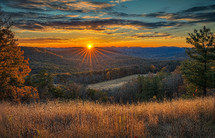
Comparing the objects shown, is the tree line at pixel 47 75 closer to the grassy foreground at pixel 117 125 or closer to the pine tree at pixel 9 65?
the pine tree at pixel 9 65

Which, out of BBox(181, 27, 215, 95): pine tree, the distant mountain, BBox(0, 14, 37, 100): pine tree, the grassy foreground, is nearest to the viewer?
the grassy foreground

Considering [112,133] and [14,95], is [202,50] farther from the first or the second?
[14,95]

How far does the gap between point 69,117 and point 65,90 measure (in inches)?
768

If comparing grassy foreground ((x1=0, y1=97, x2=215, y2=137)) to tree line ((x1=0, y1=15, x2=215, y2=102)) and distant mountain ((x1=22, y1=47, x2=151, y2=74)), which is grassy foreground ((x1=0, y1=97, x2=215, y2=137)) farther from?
distant mountain ((x1=22, y1=47, x2=151, y2=74))

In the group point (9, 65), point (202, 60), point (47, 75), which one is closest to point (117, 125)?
point (9, 65)

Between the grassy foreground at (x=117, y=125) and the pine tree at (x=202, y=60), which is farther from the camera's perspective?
the pine tree at (x=202, y=60)

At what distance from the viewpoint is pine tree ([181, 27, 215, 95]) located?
17.1m

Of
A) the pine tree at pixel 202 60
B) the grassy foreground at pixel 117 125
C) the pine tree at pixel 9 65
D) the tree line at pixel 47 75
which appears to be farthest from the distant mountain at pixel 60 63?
the grassy foreground at pixel 117 125

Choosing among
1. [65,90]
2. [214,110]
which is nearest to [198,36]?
[214,110]

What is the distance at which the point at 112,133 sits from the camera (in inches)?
162

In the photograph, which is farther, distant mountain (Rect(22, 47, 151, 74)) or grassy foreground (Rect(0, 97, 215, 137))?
distant mountain (Rect(22, 47, 151, 74))

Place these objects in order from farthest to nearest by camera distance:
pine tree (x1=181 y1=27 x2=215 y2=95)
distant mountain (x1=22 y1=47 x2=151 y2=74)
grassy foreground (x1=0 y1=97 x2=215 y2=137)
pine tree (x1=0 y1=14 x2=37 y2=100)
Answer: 1. distant mountain (x1=22 y1=47 x2=151 y2=74)
2. pine tree (x1=181 y1=27 x2=215 y2=95)
3. pine tree (x1=0 y1=14 x2=37 y2=100)
4. grassy foreground (x1=0 y1=97 x2=215 y2=137)

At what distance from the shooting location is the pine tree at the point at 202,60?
Answer: 17.1 meters

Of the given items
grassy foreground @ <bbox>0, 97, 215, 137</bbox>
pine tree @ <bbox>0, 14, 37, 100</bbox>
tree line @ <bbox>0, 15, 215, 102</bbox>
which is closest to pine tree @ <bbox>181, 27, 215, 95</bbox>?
tree line @ <bbox>0, 15, 215, 102</bbox>
